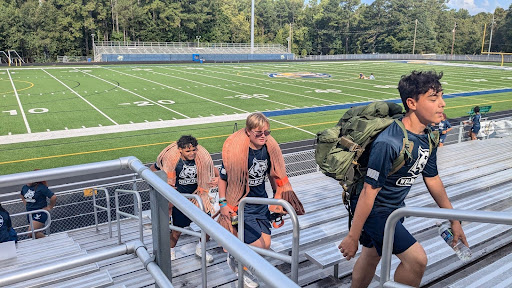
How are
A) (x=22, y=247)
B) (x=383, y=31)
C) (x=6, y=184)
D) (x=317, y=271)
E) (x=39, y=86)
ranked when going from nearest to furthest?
(x=6, y=184) < (x=317, y=271) < (x=22, y=247) < (x=39, y=86) < (x=383, y=31)

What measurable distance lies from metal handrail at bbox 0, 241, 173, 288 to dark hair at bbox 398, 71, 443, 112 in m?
2.07

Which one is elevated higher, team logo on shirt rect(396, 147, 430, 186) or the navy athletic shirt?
team logo on shirt rect(396, 147, 430, 186)

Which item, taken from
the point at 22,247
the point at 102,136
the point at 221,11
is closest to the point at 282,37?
the point at 221,11

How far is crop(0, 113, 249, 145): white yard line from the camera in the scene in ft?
53.3

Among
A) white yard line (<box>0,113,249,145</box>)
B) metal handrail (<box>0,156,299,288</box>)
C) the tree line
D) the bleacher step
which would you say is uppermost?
the tree line

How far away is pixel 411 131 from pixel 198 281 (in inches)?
96.3

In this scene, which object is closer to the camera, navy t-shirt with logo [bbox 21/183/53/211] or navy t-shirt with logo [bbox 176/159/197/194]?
navy t-shirt with logo [bbox 176/159/197/194]

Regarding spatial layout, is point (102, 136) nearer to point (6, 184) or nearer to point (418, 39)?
point (6, 184)

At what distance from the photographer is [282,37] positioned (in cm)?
9412

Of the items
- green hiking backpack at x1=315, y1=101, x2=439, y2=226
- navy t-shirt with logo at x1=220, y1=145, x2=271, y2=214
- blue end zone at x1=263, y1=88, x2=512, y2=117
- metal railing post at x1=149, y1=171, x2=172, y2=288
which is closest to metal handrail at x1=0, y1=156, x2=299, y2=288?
metal railing post at x1=149, y1=171, x2=172, y2=288

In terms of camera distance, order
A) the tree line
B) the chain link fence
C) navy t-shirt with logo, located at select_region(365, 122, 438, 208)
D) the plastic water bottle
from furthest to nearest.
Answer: the tree line, the chain link fence, the plastic water bottle, navy t-shirt with logo, located at select_region(365, 122, 438, 208)

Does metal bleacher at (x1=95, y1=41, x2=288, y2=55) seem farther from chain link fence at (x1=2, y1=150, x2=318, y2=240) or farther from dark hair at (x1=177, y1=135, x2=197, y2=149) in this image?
dark hair at (x1=177, y1=135, x2=197, y2=149)

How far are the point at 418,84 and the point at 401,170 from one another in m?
0.61

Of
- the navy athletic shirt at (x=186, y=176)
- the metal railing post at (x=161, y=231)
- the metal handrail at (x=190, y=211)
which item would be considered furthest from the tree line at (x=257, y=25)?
the metal railing post at (x=161, y=231)
